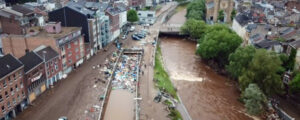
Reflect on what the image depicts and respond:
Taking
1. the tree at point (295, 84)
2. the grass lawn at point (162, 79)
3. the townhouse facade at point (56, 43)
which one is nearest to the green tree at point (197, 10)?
the grass lawn at point (162, 79)

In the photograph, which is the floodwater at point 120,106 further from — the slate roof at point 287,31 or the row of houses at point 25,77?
the slate roof at point 287,31

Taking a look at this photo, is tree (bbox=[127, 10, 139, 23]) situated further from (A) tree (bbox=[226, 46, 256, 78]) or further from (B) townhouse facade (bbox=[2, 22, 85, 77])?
(A) tree (bbox=[226, 46, 256, 78])

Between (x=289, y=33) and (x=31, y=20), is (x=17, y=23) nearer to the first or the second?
(x=31, y=20)

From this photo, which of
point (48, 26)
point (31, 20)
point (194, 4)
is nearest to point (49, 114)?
point (48, 26)

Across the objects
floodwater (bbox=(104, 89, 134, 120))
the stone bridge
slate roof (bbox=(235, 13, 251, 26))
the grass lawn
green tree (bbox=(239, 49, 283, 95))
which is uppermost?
slate roof (bbox=(235, 13, 251, 26))

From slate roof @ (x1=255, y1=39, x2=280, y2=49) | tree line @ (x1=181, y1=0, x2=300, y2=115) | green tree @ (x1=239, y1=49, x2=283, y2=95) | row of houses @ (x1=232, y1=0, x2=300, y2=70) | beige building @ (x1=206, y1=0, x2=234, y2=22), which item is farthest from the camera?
beige building @ (x1=206, y1=0, x2=234, y2=22)

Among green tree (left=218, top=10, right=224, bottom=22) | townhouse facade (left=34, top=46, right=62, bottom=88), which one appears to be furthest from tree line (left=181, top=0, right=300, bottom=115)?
green tree (left=218, top=10, right=224, bottom=22)

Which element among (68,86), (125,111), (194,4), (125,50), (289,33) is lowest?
(125,111)
